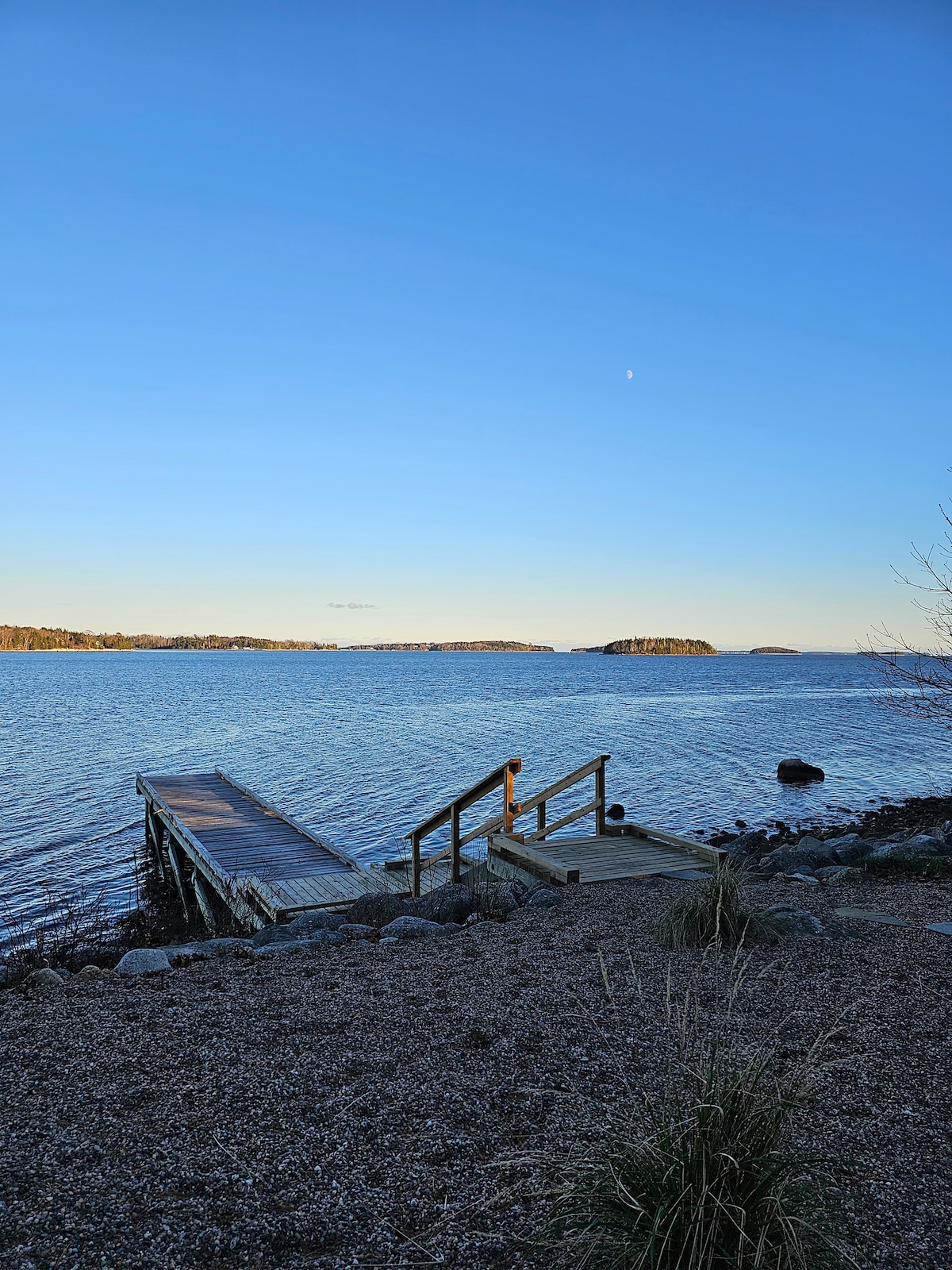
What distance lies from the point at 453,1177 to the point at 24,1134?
6.97 ft

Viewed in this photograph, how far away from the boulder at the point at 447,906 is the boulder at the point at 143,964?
291 cm

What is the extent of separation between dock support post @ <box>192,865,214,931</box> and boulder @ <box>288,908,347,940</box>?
14.0 ft

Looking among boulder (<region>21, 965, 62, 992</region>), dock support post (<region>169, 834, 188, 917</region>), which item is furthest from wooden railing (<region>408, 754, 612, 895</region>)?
Answer: dock support post (<region>169, 834, 188, 917</region>)

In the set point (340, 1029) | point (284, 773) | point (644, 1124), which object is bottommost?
point (284, 773)

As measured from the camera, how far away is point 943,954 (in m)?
6.33

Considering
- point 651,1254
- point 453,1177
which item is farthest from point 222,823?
point 651,1254

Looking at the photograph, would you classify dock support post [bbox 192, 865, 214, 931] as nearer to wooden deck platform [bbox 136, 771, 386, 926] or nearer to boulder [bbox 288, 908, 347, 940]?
wooden deck platform [bbox 136, 771, 386, 926]

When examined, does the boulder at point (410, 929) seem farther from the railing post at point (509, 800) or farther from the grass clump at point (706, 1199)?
the grass clump at point (706, 1199)

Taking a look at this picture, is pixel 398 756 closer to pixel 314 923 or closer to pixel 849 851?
pixel 849 851

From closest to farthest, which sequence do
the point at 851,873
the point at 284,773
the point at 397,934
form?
the point at 397,934, the point at 851,873, the point at 284,773

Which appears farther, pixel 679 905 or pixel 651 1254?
pixel 679 905

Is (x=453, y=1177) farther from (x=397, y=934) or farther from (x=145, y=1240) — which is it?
(x=397, y=934)

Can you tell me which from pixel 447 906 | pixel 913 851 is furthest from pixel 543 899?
pixel 913 851

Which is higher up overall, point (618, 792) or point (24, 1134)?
point (24, 1134)
